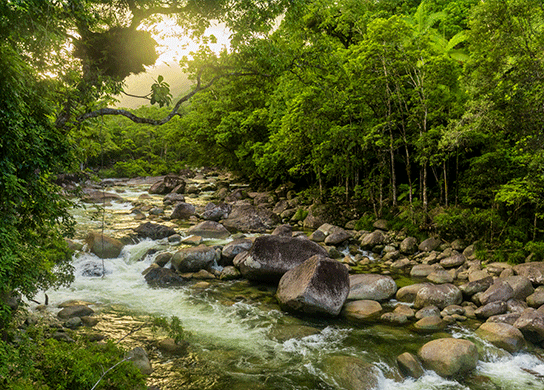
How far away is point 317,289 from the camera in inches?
363

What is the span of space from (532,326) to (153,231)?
46.9 feet

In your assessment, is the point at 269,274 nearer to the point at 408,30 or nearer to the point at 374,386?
the point at 374,386

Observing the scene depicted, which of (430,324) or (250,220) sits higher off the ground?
(250,220)

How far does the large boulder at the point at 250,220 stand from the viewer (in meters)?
19.8

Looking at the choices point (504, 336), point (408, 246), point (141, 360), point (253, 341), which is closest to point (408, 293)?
point (504, 336)

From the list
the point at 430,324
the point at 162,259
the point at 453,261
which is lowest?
the point at 430,324

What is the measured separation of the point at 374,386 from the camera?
6449 mm

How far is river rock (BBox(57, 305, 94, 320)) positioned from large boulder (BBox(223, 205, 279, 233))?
10655mm

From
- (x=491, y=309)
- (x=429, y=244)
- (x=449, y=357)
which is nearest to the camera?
(x=449, y=357)

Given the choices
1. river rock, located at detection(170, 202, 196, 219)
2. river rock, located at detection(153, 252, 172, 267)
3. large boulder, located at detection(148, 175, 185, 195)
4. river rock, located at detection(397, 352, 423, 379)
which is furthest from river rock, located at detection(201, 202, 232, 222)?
river rock, located at detection(397, 352, 423, 379)

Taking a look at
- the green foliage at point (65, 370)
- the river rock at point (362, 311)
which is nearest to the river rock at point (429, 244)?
the river rock at point (362, 311)

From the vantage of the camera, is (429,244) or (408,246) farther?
(408,246)

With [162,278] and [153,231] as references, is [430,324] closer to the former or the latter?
[162,278]

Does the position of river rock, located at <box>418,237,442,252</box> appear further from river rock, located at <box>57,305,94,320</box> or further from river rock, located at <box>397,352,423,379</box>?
river rock, located at <box>57,305,94,320</box>
